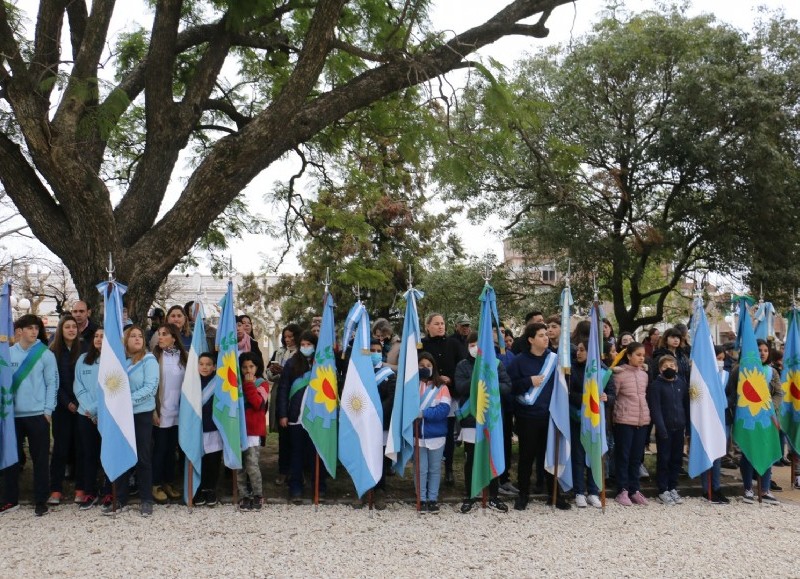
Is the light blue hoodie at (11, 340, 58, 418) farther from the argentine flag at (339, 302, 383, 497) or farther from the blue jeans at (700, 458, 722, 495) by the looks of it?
the blue jeans at (700, 458, 722, 495)

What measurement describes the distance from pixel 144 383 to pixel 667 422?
18.7 ft

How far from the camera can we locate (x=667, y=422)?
812 centimetres

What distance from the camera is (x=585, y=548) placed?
6.24m

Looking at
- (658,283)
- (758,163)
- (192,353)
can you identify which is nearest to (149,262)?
(192,353)

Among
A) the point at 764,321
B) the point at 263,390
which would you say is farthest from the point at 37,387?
the point at 764,321

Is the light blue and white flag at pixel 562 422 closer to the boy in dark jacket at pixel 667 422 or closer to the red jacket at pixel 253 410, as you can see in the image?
the boy in dark jacket at pixel 667 422

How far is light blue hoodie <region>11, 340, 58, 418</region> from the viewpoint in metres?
7.10

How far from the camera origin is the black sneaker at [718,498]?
8.12m

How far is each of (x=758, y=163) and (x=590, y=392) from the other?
295 inches

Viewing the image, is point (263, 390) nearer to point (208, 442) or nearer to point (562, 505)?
point (208, 442)

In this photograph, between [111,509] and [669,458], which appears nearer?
[111,509]

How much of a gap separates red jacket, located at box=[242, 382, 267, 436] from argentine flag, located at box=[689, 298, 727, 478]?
4841 millimetres

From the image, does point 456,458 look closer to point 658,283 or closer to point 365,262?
point 365,262

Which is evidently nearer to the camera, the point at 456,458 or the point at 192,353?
the point at 192,353
